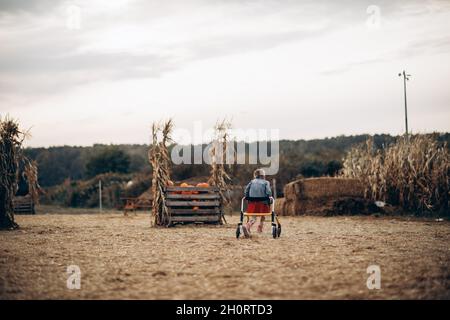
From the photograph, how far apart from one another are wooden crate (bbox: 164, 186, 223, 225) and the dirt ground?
3.92m

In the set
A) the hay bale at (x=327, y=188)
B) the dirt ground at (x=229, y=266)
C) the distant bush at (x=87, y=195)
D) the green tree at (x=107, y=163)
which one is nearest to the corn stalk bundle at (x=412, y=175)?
the hay bale at (x=327, y=188)

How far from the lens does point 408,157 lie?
1992 centimetres

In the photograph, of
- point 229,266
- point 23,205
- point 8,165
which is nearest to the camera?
point 229,266

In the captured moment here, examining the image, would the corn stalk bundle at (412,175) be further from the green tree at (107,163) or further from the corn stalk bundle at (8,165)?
the green tree at (107,163)

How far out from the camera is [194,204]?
671 inches

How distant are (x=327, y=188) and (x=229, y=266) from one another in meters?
14.5

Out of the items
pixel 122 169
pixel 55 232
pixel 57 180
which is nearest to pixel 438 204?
pixel 55 232

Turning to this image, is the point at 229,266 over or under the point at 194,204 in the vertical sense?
under

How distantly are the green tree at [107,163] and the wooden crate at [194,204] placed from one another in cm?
3927

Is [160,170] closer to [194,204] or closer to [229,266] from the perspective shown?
[194,204]

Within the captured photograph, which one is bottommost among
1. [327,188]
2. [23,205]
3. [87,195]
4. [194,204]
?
[23,205]

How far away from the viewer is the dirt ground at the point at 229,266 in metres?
6.14

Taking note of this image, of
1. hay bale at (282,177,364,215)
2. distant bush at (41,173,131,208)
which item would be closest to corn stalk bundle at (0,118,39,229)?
hay bale at (282,177,364,215)

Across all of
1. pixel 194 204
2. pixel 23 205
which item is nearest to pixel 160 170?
pixel 194 204
